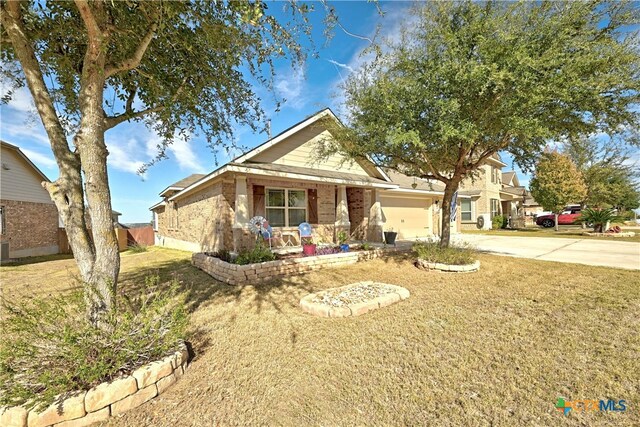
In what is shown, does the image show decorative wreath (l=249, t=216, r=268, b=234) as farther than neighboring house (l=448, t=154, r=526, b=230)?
No

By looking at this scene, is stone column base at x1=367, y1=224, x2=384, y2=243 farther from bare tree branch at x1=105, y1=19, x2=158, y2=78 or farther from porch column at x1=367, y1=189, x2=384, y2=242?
bare tree branch at x1=105, y1=19, x2=158, y2=78

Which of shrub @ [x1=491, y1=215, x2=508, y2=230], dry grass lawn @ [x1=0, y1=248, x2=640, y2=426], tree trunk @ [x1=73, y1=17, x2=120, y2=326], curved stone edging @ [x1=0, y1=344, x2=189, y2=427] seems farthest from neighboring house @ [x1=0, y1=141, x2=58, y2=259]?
shrub @ [x1=491, y1=215, x2=508, y2=230]

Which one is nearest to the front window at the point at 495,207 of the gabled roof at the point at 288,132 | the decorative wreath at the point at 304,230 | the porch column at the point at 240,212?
the gabled roof at the point at 288,132

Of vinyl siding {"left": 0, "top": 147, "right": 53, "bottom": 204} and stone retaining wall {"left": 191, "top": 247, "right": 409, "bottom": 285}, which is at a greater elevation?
vinyl siding {"left": 0, "top": 147, "right": 53, "bottom": 204}

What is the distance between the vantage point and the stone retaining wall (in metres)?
7.02

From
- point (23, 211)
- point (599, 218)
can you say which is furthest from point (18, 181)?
point (599, 218)

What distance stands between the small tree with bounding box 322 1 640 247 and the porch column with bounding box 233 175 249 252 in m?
4.43

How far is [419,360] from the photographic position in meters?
3.33

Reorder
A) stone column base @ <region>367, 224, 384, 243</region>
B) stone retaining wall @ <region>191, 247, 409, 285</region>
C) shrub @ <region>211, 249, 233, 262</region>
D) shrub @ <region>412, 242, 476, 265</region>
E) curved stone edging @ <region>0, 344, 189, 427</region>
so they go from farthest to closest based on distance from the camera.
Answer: stone column base @ <region>367, 224, 384, 243</region>
shrub @ <region>211, 249, 233, 262</region>
shrub @ <region>412, 242, 476, 265</region>
stone retaining wall @ <region>191, 247, 409, 285</region>
curved stone edging @ <region>0, 344, 189, 427</region>

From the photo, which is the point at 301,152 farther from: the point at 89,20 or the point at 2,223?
the point at 2,223

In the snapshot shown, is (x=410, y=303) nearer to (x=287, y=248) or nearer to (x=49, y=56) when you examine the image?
(x=287, y=248)

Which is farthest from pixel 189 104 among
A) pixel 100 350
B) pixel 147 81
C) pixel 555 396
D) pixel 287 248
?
pixel 555 396

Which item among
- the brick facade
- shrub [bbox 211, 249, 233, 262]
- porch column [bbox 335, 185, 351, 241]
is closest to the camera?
shrub [bbox 211, 249, 233, 262]

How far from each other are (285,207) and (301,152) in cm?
240
